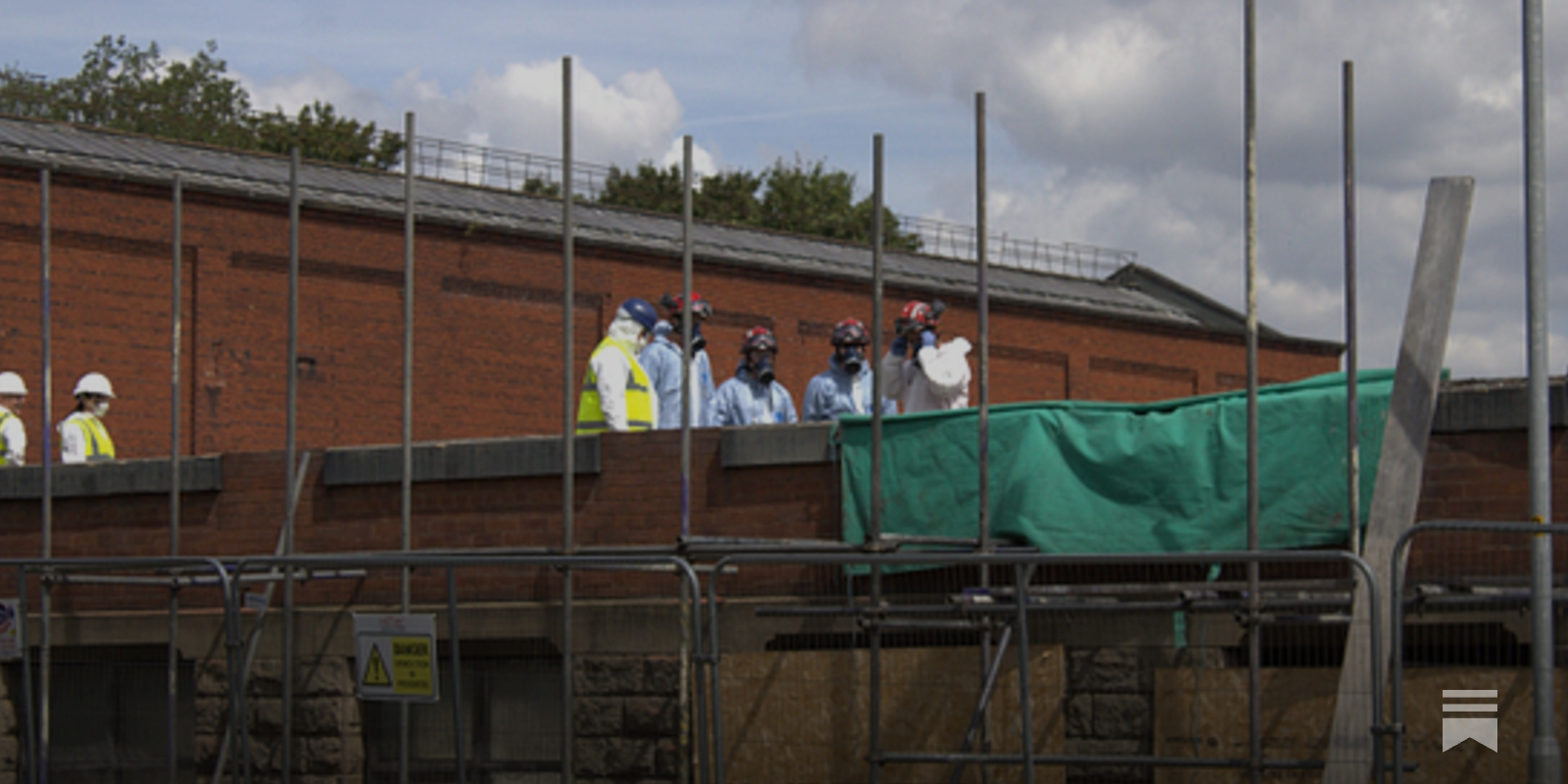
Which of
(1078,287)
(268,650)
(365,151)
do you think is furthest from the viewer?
(365,151)

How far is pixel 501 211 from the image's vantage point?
100 feet

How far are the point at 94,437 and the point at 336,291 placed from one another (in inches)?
361

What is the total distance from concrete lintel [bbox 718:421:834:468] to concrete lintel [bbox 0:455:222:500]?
4545 millimetres

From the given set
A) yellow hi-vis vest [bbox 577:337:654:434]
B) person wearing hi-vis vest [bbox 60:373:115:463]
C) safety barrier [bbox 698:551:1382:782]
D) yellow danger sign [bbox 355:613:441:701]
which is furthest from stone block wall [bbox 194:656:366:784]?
person wearing hi-vis vest [bbox 60:373:115:463]

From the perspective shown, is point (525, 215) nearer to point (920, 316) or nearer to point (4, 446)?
point (4, 446)

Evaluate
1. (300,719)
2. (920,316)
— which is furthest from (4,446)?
(920,316)

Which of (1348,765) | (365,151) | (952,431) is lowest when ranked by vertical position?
(1348,765)

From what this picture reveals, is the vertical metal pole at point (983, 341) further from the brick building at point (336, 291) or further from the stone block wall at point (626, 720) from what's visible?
the brick building at point (336, 291)

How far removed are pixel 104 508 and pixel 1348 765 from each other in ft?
34.0

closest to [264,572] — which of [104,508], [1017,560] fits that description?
[104,508]

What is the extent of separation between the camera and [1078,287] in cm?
4191

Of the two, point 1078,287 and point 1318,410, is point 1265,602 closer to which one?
point 1318,410

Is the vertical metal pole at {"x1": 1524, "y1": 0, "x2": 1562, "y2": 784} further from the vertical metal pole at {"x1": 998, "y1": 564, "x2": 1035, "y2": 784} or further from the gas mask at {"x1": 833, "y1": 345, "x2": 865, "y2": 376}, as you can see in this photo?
the gas mask at {"x1": 833, "y1": 345, "x2": 865, "y2": 376}

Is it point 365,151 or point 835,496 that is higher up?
point 365,151
